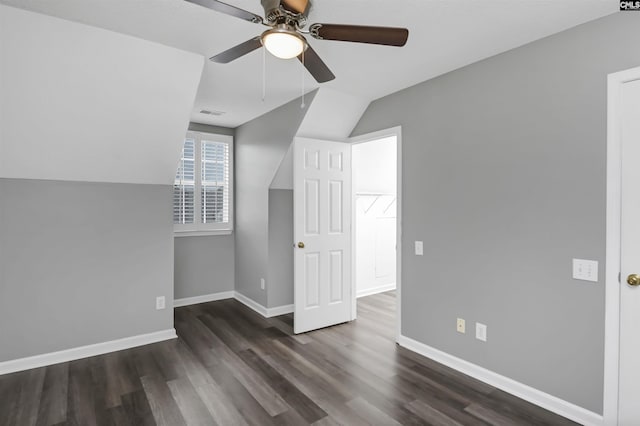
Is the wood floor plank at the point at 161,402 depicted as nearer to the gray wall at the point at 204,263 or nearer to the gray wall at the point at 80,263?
the gray wall at the point at 80,263

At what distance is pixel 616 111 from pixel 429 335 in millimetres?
2141

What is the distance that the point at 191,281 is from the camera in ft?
15.1

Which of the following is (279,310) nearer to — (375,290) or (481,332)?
(375,290)

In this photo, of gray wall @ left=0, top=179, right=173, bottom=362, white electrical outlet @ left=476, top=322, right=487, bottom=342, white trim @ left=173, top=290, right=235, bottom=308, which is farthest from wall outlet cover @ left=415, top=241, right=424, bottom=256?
white trim @ left=173, top=290, right=235, bottom=308

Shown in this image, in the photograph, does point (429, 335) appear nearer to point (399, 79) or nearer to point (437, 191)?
point (437, 191)

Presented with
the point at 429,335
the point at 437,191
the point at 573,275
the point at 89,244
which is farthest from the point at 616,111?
the point at 89,244

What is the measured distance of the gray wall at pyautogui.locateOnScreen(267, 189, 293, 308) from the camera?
Answer: 4141 millimetres

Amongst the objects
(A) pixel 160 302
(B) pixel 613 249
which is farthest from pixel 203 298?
(B) pixel 613 249

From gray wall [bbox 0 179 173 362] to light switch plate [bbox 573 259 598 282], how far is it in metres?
3.44

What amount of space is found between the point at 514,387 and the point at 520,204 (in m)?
1.32

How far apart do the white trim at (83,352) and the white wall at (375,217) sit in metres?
2.73

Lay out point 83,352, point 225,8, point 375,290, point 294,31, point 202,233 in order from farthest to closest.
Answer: point 375,290
point 202,233
point 83,352
point 294,31
point 225,8

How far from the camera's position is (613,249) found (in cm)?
200

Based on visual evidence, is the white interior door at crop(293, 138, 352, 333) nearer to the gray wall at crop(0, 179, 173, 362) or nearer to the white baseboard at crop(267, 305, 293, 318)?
the white baseboard at crop(267, 305, 293, 318)
